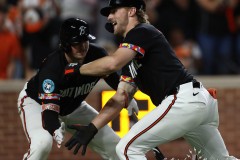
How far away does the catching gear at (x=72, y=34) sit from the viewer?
6211 millimetres

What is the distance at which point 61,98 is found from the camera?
6.47 metres

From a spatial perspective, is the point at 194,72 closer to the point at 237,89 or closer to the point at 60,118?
the point at 237,89

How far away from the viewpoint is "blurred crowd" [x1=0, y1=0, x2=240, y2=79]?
9.99 m

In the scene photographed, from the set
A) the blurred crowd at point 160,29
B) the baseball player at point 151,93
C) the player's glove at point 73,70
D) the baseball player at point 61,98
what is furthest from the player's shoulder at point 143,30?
the blurred crowd at point 160,29

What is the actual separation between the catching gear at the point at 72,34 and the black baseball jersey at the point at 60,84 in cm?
17

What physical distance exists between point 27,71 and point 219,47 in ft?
9.38

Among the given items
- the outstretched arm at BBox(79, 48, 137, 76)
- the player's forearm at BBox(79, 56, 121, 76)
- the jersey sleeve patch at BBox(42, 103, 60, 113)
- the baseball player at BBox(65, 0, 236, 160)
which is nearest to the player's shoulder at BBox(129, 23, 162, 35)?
the baseball player at BBox(65, 0, 236, 160)

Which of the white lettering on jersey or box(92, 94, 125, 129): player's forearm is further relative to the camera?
the white lettering on jersey

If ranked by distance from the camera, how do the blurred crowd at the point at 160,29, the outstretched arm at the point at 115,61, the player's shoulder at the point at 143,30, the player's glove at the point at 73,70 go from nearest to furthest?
the outstretched arm at the point at 115,61 → the player's shoulder at the point at 143,30 → the player's glove at the point at 73,70 → the blurred crowd at the point at 160,29

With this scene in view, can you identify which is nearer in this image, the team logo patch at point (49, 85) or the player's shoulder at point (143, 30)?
the player's shoulder at point (143, 30)

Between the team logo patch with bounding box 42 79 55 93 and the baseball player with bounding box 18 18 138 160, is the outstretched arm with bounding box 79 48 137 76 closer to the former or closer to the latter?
the baseball player with bounding box 18 18 138 160

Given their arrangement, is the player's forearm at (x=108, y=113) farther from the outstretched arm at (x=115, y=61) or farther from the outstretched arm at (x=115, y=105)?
the outstretched arm at (x=115, y=61)

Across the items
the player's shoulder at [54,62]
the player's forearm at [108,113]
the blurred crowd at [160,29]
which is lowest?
the blurred crowd at [160,29]

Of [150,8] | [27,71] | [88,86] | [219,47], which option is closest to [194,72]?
[219,47]
